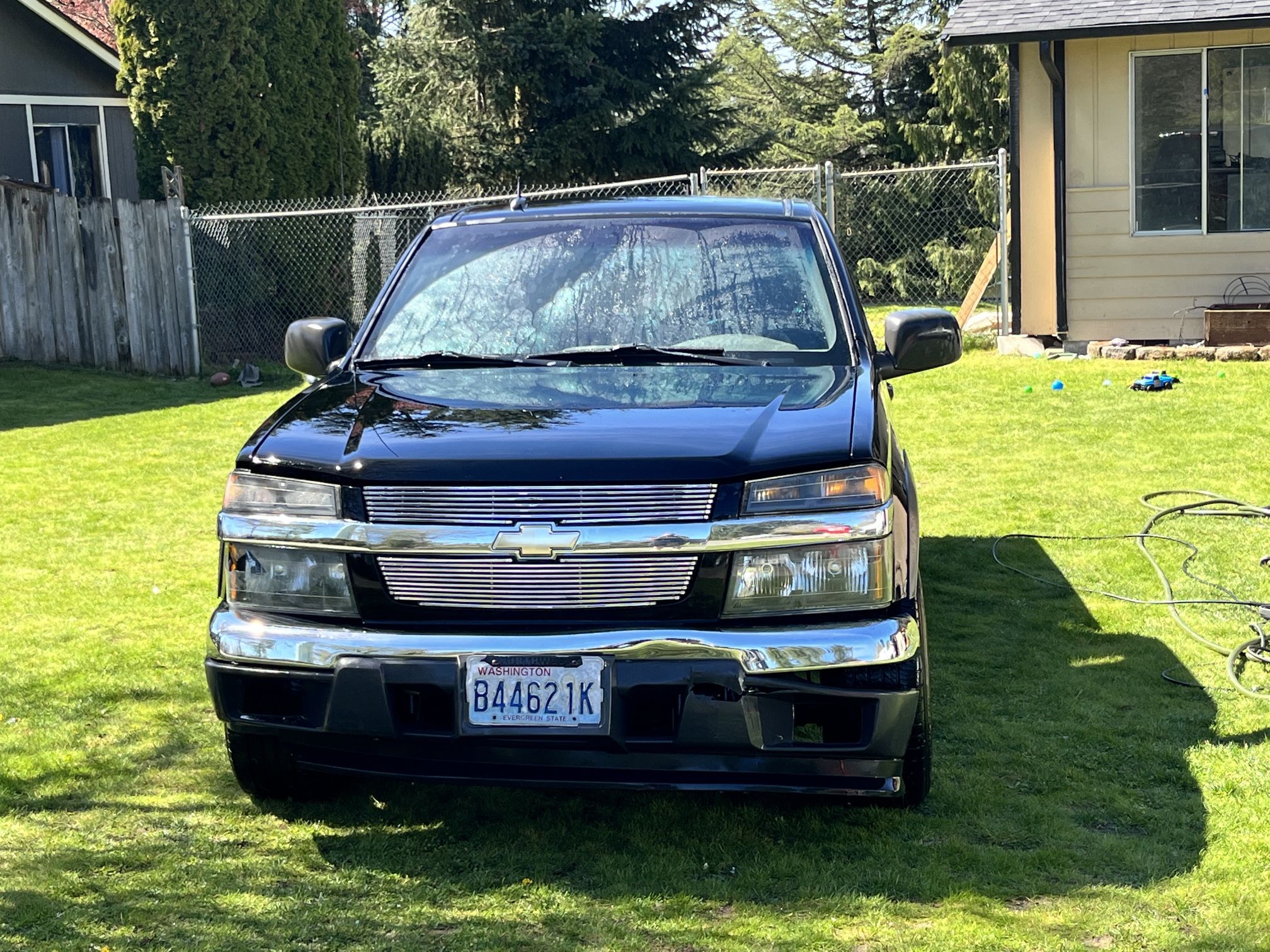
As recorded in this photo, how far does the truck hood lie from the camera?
11.8 ft

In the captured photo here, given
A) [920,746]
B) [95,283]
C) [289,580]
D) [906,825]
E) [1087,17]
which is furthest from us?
[95,283]

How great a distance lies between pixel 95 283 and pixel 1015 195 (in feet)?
31.6

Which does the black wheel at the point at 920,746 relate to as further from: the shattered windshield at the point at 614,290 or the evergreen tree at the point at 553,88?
the evergreen tree at the point at 553,88

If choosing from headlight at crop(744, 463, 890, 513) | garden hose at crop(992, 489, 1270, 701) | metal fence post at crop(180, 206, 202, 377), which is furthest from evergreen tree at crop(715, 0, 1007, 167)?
headlight at crop(744, 463, 890, 513)

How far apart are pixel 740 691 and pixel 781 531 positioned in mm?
392

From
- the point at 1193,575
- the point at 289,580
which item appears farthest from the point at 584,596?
the point at 1193,575

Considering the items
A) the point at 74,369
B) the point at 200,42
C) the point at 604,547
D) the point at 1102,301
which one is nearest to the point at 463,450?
the point at 604,547

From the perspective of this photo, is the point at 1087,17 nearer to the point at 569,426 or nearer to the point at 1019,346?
the point at 1019,346

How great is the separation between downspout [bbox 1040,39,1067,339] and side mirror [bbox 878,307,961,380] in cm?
1000

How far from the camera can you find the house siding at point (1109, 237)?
1395 cm

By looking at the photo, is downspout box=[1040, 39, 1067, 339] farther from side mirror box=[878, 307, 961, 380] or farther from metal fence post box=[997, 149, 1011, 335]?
side mirror box=[878, 307, 961, 380]

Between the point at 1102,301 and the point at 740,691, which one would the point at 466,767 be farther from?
the point at 1102,301

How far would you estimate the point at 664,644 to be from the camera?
3.51 meters

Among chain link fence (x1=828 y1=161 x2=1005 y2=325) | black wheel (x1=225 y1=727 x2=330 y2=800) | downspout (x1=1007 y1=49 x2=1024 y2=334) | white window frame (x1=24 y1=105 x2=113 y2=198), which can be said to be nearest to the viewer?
black wheel (x1=225 y1=727 x2=330 y2=800)
